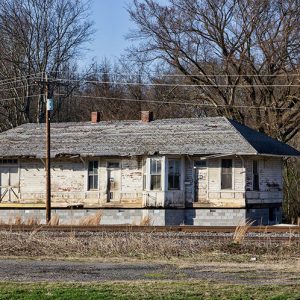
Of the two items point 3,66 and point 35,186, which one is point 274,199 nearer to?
point 35,186

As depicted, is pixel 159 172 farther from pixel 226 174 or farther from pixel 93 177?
pixel 93 177

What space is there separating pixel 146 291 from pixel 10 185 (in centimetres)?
2934

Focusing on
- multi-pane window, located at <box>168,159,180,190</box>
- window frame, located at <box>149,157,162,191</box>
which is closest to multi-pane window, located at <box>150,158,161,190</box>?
window frame, located at <box>149,157,162,191</box>

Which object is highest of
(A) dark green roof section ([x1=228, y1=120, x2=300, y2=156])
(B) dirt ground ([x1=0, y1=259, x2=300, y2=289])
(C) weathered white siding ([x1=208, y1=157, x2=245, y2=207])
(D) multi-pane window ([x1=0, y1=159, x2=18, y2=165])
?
(A) dark green roof section ([x1=228, y1=120, x2=300, y2=156])

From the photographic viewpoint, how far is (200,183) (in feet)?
130

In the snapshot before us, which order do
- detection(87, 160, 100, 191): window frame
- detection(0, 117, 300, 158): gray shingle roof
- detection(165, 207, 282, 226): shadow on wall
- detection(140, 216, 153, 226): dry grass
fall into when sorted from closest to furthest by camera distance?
detection(140, 216, 153, 226): dry grass < detection(165, 207, 282, 226): shadow on wall < detection(0, 117, 300, 158): gray shingle roof < detection(87, 160, 100, 191): window frame

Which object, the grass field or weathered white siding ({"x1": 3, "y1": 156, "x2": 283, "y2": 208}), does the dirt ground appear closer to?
the grass field

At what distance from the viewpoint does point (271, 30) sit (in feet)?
161

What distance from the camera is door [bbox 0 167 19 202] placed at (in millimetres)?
42188

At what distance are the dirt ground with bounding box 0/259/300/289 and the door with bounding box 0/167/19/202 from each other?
2294 cm

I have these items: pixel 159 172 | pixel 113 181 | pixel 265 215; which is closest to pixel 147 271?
pixel 159 172

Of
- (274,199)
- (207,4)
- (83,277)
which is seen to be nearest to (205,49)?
(207,4)

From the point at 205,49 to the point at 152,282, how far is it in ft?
127

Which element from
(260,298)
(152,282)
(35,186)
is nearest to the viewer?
(260,298)
